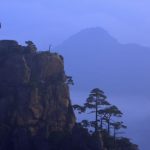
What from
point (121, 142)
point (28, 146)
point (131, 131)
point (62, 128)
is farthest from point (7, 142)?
point (131, 131)

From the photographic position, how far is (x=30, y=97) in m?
48.7

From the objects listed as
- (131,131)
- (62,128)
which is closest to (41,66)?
(62,128)

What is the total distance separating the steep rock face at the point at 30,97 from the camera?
47594 mm

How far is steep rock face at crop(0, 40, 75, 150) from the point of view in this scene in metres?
47.6

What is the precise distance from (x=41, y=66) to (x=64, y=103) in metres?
3.91

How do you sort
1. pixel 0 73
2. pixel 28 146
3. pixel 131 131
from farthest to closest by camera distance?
Result: pixel 131 131, pixel 0 73, pixel 28 146

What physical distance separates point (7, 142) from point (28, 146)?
1842mm

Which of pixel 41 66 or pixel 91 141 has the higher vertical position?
pixel 41 66

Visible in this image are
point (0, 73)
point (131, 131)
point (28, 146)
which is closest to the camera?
point (28, 146)

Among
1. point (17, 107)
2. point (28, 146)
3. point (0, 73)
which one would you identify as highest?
point (0, 73)

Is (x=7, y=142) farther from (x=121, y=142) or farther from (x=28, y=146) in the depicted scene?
(x=121, y=142)

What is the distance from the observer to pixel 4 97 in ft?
160

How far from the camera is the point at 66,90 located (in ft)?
166

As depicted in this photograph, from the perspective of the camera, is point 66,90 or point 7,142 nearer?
point 7,142
